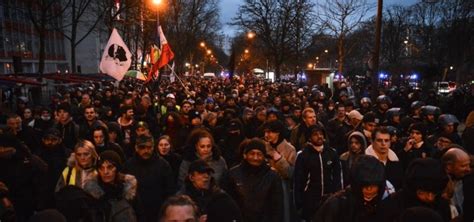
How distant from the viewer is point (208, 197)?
4.33 m

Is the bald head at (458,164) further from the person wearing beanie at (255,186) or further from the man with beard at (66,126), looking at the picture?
the man with beard at (66,126)

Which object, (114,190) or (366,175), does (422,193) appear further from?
(114,190)

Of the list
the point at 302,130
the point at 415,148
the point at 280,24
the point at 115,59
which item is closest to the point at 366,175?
the point at 415,148

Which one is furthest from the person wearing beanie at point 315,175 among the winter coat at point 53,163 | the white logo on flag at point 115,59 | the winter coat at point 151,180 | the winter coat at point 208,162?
the white logo on flag at point 115,59

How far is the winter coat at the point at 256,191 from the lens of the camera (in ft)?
16.7

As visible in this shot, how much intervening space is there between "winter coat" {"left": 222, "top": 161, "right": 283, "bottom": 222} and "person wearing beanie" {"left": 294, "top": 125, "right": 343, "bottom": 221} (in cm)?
101

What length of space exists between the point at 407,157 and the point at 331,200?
3.86m

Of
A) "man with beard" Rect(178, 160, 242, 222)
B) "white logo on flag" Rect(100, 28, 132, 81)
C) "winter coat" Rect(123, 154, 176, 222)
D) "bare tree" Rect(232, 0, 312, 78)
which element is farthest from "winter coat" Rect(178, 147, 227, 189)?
"bare tree" Rect(232, 0, 312, 78)

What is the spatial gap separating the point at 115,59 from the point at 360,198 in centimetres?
1244

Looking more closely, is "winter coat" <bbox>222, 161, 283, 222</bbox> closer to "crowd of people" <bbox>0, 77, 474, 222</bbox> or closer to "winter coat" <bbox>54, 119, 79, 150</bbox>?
"crowd of people" <bbox>0, 77, 474, 222</bbox>

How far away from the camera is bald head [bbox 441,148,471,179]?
4727 mm

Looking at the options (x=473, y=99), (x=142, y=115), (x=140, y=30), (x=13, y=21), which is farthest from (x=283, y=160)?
(x=13, y=21)

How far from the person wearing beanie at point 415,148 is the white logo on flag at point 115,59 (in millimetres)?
9773

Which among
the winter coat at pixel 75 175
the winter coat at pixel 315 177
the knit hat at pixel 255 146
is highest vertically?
the knit hat at pixel 255 146
